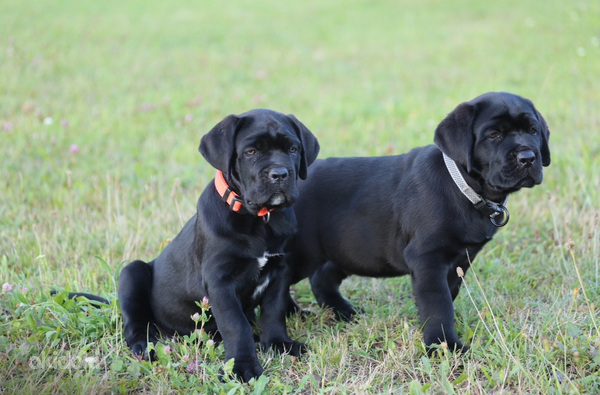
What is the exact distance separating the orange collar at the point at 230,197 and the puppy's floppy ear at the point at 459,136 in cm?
105

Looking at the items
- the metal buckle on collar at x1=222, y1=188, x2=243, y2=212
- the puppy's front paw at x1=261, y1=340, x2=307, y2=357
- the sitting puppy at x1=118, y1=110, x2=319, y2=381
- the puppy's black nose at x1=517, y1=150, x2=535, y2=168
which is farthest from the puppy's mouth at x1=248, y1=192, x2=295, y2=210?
the puppy's black nose at x1=517, y1=150, x2=535, y2=168

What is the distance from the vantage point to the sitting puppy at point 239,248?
369cm

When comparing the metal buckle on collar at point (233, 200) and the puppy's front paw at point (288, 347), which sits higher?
the metal buckle on collar at point (233, 200)

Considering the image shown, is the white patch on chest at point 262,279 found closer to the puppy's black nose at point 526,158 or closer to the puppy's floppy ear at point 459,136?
the puppy's floppy ear at point 459,136

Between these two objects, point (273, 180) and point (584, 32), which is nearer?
point (273, 180)

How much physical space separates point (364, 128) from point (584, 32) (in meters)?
7.37

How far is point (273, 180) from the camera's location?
3.62 metres

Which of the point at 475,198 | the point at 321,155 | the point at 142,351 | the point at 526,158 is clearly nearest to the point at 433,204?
the point at 475,198

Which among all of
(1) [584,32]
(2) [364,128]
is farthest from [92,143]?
(1) [584,32]

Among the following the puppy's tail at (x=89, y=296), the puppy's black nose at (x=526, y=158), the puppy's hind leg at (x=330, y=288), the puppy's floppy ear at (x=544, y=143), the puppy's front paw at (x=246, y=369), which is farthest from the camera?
the puppy's hind leg at (x=330, y=288)

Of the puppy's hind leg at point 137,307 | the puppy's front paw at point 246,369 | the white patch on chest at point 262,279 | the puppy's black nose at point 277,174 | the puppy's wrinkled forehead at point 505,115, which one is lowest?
the puppy's front paw at point 246,369

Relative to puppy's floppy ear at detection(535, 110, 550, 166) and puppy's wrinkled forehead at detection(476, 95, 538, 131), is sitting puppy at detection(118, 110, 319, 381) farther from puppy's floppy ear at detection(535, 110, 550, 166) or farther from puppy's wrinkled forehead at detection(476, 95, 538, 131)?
puppy's floppy ear at detection(535, 110, 550, 166)

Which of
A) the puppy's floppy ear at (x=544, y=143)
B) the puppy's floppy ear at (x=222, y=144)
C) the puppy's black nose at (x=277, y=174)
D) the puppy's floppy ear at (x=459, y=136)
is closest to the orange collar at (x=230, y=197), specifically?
the puppy's floppy ear at (x=222, y=144)

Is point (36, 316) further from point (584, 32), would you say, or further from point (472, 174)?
point (584, 32)
